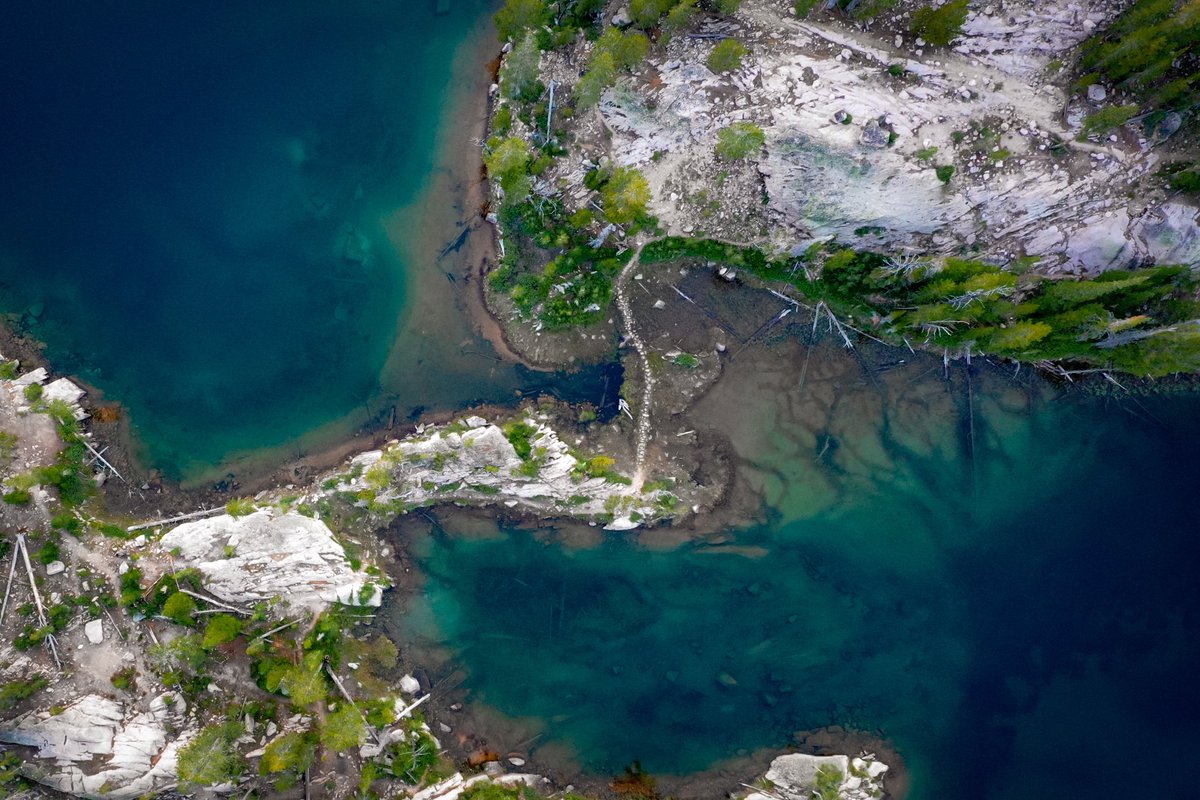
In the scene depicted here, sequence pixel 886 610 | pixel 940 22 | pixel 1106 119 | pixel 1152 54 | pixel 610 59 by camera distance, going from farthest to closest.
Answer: pixel 886 610 < pixel 610 59 < pixel 1106 119 < pixel 940 22 < pixel 1152 54

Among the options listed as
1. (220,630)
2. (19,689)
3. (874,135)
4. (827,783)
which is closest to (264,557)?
(220,630)

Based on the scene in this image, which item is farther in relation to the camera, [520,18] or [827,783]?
[827,783]

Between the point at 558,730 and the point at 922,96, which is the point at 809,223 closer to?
the point at 922,96

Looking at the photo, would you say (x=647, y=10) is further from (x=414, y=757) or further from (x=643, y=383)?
(x=414, y=757)

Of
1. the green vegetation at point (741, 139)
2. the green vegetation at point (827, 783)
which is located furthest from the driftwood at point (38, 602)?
the green vegetation at point (741, 139)

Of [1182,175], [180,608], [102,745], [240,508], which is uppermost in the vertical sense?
[1182,175]

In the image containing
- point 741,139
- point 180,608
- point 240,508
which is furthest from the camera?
point 240,508

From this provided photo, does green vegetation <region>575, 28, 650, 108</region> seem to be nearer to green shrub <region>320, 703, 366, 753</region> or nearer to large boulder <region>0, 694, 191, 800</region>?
green shrub <region>320, 703, 366, 753</region>

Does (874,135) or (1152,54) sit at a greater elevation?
(1152,54)
